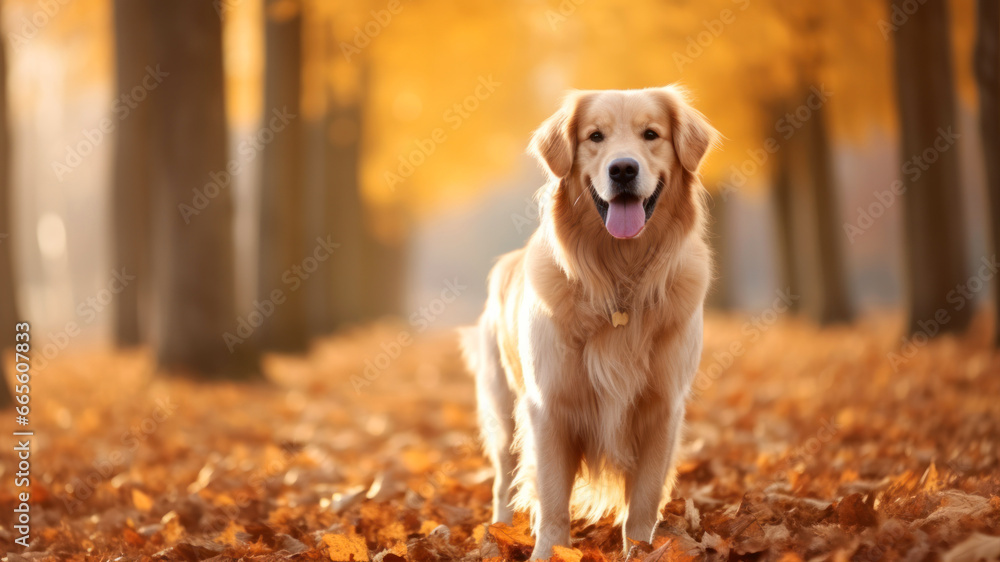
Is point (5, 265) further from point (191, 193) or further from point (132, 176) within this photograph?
point (132, 176)

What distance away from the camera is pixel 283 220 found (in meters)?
11.0

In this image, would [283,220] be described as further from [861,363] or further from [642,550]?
[642,550]

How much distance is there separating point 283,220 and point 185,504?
727 cm

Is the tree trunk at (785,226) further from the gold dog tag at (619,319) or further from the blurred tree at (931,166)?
the gold dog tag at (619,319)

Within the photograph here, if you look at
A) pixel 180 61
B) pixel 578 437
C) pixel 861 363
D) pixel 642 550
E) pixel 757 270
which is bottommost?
pixel 757 270

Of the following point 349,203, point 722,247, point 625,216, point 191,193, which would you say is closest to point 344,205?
point 349,203

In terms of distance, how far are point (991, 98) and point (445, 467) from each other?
558cm

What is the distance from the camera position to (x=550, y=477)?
10.6ft

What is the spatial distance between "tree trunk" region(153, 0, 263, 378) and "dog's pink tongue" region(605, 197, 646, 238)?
610 cm

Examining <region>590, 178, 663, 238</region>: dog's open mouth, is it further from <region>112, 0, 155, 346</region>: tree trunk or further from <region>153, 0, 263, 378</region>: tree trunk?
<region>112, 0, 155, 346</region>: tree trunk

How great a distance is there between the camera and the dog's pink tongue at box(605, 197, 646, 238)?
3156 mm

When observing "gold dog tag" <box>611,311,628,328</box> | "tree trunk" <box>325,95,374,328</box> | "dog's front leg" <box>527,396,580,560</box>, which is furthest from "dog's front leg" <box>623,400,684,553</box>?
"tree trunk" <box>325,95,374,328</box>

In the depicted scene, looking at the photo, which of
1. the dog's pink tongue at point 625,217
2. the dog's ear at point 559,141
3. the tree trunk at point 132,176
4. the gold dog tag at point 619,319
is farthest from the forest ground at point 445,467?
the tree trunk at point 132,176

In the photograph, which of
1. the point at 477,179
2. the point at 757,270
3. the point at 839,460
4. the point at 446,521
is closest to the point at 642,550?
the point at 446,521
